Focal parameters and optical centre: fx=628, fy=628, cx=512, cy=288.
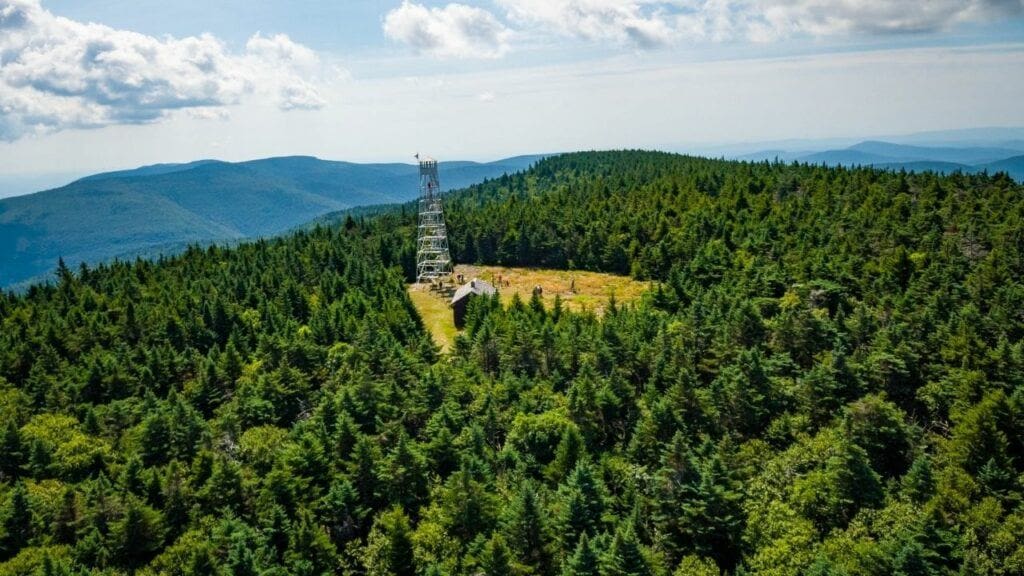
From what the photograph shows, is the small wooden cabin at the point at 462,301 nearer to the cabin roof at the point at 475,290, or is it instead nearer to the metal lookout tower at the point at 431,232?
the cabin roof at the point at 475,290

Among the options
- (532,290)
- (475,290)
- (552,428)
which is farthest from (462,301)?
(552,428)

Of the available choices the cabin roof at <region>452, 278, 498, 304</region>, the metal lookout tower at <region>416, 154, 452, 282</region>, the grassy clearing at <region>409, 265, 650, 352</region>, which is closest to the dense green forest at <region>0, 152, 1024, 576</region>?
the cabin roof at <region>452, 278, 498, 304</region>

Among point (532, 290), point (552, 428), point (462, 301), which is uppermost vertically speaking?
point (462, 301)

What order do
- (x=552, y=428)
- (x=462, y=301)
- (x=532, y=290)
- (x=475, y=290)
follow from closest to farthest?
(x=552, y=428) → (x=462, y=301) → (x=475, y=290) → (x=532, y=290)

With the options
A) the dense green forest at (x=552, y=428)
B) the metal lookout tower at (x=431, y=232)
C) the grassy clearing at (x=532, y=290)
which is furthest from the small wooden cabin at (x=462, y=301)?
the metal lookout tower at (x=431, y=232)

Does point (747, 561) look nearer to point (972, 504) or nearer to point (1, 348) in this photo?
point (972, 504)

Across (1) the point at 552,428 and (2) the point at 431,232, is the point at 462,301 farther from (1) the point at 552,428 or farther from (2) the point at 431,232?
(1) the point at 552,428

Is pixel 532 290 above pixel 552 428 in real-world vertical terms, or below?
above
